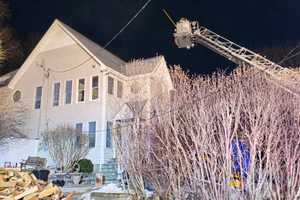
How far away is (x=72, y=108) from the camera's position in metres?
20.4

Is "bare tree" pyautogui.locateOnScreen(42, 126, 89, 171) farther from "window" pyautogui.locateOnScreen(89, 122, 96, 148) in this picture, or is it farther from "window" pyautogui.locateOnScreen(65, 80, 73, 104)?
"window" pyautogui.locateOnScreen(65, 80, 73, 104)

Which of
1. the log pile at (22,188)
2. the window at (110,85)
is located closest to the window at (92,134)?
the window at (110,85)

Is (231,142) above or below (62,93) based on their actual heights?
below

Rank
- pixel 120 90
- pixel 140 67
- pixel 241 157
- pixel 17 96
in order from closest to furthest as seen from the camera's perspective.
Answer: pixel 241 157
pixel 120 90
pixel 140 67
pixel 17 96

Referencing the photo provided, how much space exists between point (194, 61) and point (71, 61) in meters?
14.2

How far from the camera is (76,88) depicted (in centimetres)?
2069

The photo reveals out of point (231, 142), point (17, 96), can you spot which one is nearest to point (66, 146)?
point (17, 96)

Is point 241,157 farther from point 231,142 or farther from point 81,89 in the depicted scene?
point 81,89

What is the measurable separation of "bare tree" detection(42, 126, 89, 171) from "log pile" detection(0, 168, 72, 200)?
705cm

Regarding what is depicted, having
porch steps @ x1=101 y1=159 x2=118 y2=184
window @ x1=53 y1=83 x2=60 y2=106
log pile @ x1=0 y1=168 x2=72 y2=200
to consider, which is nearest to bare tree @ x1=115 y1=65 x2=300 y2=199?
log pile @ x1=0 y1=168 x2=72 y2=200

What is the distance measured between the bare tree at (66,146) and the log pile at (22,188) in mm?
7047

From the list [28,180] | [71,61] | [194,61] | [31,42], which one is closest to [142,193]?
[28,180]

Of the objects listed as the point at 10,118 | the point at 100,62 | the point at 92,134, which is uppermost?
the point at 100,62

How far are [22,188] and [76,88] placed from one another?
1200cm
